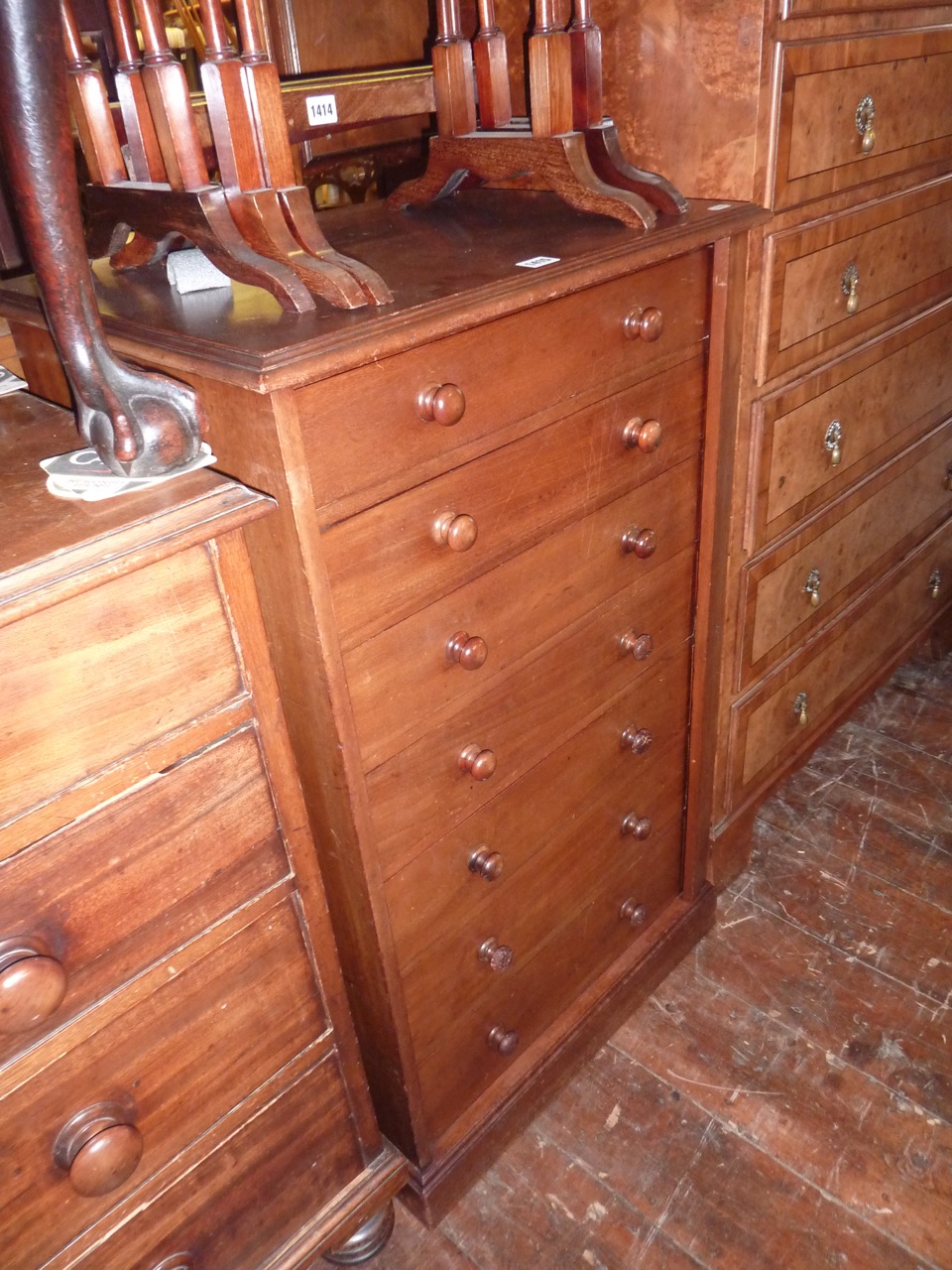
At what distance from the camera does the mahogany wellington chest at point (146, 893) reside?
78cm

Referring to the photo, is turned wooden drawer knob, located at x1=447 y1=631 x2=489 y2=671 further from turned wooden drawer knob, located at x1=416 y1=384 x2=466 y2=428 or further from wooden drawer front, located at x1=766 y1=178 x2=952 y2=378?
wooden drawer front, located at x1=766 y1=178 x2=952 y2=378

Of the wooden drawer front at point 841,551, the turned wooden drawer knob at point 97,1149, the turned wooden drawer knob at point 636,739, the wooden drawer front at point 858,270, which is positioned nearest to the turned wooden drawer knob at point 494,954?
the turned wooden drawer knob at point 636,739

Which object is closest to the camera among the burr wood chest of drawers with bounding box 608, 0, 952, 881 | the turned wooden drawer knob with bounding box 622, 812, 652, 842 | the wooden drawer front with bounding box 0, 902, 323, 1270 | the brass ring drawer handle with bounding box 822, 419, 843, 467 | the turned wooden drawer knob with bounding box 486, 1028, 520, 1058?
the wooden drawer front with bounding box 0, 902, 323, 1270

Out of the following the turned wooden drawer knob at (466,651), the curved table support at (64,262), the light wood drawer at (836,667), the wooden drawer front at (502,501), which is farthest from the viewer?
the light wood drawer at (836,667)

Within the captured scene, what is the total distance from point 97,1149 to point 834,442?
1554mm

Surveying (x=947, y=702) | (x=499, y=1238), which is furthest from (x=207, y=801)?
(x=947, y=702)

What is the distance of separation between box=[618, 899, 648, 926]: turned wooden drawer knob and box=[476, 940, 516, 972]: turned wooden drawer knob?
36cm

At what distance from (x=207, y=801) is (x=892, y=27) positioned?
1.50 metres

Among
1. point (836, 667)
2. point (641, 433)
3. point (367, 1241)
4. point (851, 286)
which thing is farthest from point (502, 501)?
point (836, 667)

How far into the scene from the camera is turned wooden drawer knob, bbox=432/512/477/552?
1006 millimetres

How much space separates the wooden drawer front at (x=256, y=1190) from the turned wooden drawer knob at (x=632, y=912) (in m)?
0.60

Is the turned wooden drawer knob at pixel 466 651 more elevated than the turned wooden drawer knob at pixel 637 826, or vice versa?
the turned wooden drawer knob at pixel 466 651

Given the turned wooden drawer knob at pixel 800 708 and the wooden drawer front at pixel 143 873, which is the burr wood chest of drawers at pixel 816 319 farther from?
the wooden drawer front at pixel 143 873

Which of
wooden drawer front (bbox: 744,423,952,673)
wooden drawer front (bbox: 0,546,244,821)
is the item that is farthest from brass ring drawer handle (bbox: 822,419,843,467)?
wooden drawer front (bbox: 0,546,244,821)
